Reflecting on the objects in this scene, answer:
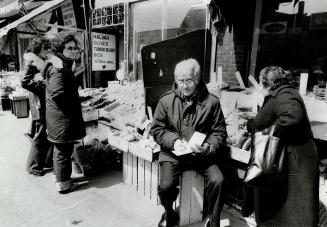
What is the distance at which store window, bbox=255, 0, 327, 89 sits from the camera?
478cm

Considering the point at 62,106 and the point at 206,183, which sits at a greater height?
the point at 62,106

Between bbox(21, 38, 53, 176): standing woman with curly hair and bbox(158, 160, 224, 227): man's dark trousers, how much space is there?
2225mm

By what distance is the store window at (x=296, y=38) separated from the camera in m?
4.78

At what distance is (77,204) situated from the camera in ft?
12.1

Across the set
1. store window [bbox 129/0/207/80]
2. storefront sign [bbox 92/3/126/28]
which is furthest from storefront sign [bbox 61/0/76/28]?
store window [bbox 129/0/207/80]

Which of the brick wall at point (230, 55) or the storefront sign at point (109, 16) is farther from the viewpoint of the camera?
the storefront sign at point (109, 16)

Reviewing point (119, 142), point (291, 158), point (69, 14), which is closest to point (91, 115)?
point (119, 142)

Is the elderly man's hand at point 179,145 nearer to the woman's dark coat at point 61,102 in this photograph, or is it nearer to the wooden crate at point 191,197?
the wooden crate at point 191,197

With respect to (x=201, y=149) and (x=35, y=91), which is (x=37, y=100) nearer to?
(x=35, y=91)

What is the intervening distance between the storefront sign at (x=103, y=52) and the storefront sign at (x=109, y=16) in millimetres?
441

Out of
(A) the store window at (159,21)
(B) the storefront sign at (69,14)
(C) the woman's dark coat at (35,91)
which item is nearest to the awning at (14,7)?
(B) the storefront sign at (69,14)

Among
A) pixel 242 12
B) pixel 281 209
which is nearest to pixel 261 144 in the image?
pixel 281 209

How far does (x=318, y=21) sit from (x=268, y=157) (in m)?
3.48

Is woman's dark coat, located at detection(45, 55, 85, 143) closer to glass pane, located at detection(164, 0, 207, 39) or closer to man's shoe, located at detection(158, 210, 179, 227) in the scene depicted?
man's shoe, located at detection(158, 210, 179, 227)
